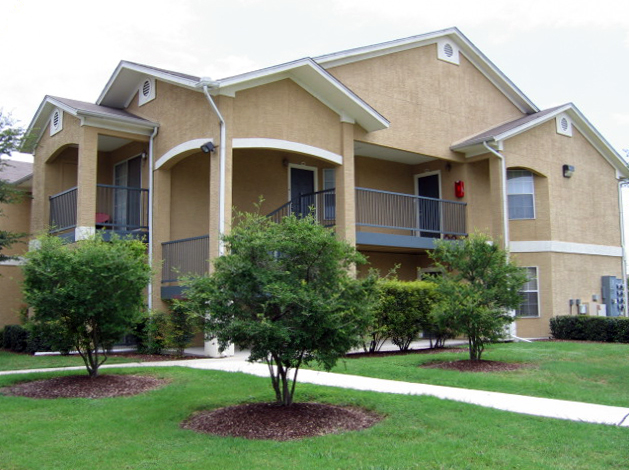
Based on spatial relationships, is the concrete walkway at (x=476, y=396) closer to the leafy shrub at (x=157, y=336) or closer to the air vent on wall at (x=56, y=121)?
the leafy shrub at (x=157, y=336)

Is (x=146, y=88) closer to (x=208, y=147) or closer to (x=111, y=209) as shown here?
(x=111, y=209)

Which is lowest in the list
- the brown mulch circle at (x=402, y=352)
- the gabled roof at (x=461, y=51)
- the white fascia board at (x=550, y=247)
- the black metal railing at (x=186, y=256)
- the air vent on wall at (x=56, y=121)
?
the brown mulch circle at (x=402, y=352)

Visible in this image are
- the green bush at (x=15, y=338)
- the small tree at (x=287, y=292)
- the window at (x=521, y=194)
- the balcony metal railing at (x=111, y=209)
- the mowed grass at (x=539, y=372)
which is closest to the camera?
the small tree at (x=287, y=292)

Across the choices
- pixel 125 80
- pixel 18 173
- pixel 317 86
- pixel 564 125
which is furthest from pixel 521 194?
pixel 18 173

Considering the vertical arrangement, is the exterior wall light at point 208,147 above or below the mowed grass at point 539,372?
above

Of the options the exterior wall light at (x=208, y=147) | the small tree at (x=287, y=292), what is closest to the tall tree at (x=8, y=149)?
the exterior wall light at (x=208, y=147)

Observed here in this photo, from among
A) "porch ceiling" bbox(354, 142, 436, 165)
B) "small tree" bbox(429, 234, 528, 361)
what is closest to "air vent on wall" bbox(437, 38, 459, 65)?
"porch ceiling" bbox(354, 142, 436, 165)

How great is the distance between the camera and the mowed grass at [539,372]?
9422mm

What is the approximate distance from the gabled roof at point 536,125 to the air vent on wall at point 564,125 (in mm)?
135

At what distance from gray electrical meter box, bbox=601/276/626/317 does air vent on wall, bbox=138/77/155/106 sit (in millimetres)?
15736

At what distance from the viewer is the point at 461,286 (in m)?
12.7

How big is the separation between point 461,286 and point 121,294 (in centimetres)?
648

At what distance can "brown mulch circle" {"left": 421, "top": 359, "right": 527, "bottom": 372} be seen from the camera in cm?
1177

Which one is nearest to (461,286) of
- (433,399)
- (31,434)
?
(433,399)
